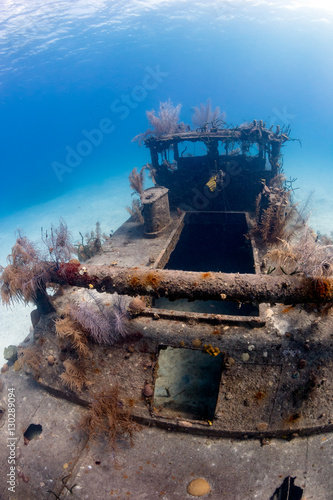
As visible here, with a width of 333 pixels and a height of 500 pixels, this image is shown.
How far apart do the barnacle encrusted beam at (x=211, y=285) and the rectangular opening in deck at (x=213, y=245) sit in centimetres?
481

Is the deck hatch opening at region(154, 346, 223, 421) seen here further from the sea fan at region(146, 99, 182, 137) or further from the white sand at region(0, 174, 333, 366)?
the sea fan at region(146, 99, 182, 137)

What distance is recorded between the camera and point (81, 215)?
2662 cm

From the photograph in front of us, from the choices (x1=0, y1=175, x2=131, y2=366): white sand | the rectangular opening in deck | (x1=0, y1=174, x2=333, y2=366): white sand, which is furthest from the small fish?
(x1=0, y1=174, x2=333, y2=366): white sand

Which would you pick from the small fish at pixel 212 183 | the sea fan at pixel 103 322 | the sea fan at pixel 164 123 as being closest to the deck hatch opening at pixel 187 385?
the sea fan at pixel 103 322

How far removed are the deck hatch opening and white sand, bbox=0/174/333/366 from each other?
7.75 meters

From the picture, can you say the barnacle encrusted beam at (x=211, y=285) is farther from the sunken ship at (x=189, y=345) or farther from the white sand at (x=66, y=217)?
the white sand at (x=66, y=217)

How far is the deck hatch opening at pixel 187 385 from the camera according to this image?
4789mm

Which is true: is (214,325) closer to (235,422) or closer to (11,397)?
(235,422)

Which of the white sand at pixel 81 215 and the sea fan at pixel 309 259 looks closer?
the sea fan at pixel 309 259

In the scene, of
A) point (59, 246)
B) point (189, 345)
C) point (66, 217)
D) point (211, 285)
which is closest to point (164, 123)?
point (59, 246)

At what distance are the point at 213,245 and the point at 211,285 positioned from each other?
7.34m

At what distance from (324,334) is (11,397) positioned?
640 cm

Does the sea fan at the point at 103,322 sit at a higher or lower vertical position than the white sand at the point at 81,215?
higher

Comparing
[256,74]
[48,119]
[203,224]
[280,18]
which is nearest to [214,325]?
[203,224]
